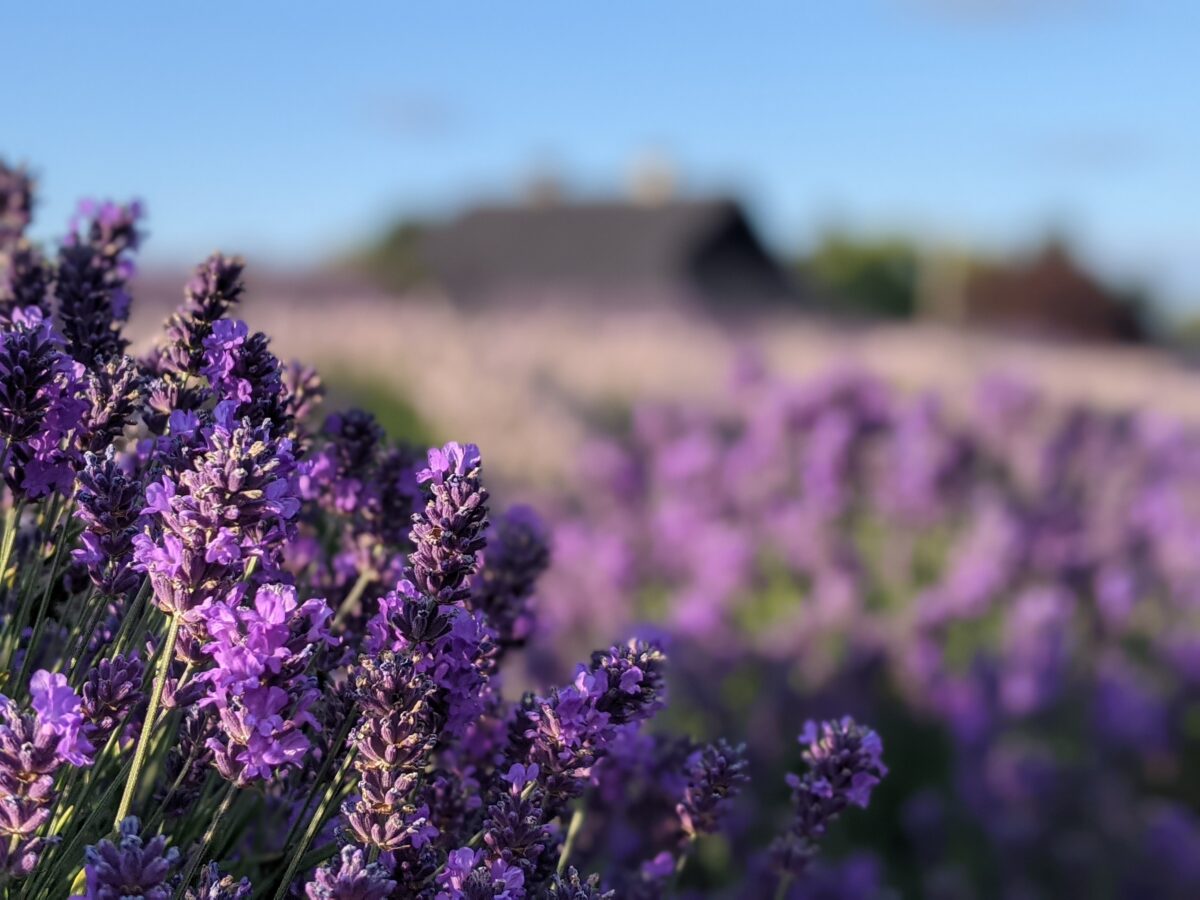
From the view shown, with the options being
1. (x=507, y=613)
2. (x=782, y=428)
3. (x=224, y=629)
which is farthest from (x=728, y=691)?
(x=224, y=629)

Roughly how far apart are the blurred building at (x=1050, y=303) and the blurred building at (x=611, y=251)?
7.22 meters

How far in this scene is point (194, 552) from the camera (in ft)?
3.40

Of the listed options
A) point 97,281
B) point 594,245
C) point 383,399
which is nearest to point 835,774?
point 97,281

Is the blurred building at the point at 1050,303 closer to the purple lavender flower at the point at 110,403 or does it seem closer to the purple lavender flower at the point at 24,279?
the purple lavender flower at the point at 24,279

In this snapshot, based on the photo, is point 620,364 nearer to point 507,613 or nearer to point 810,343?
point 810,343

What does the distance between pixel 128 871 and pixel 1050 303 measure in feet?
131

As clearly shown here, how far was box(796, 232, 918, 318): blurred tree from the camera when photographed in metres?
65.8

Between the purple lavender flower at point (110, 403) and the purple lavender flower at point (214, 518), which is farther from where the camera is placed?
the purple lavender flower at point (110, 403)

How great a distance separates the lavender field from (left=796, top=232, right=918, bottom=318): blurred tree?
54.2 meters

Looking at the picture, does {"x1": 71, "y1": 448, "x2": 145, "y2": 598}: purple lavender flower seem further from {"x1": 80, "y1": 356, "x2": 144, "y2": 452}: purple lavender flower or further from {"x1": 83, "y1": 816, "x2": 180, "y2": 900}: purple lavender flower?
{"x1": 83, "y1": 816, "x2": 180, "y2": 900}: purple lavender flower

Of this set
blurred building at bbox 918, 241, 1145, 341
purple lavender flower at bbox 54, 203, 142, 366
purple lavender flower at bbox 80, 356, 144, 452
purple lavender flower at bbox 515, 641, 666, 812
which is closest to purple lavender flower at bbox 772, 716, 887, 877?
purple lavender flower at bbox 515, 641, 666, 812

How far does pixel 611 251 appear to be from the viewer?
4284 cm

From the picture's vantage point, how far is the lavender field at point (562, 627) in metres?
1.10

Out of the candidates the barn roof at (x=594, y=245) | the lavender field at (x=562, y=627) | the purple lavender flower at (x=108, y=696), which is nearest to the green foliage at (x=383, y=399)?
the lavender field at (x=562, y=627)
